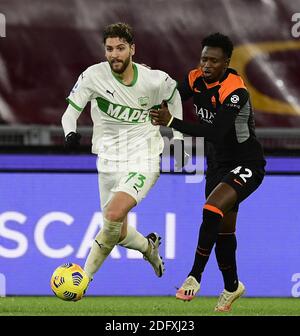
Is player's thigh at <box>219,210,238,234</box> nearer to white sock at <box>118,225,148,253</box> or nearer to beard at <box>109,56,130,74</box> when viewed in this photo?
white sock at <box>118,225,148,253</box>

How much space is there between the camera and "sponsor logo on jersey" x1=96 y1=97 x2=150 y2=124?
11492mm

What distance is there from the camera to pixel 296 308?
39.4ft

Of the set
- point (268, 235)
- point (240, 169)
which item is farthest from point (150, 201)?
point (240, 169)

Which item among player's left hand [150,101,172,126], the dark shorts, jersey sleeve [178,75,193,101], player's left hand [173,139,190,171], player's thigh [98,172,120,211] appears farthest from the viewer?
player's left hand [173,139,190,171]

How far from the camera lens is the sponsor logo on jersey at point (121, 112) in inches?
452

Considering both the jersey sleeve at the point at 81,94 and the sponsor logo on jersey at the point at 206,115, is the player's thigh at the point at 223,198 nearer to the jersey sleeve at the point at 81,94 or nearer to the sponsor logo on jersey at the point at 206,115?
the sponsor logo on jersey at the point at 206,115

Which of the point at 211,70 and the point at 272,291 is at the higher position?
the point at 211,70

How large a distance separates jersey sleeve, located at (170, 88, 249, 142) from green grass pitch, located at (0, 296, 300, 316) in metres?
1.34

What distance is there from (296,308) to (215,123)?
1.85 metres

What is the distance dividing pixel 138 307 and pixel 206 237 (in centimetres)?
112

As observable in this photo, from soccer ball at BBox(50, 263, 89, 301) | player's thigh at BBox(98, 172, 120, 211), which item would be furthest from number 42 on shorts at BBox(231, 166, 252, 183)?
soccer ball at BBox(50, 263, 89, 301)

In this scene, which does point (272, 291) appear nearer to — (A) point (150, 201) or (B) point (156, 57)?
(A) point (150, 201)

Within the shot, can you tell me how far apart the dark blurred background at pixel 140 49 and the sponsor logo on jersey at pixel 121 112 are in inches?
96.5

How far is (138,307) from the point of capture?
1194cm
